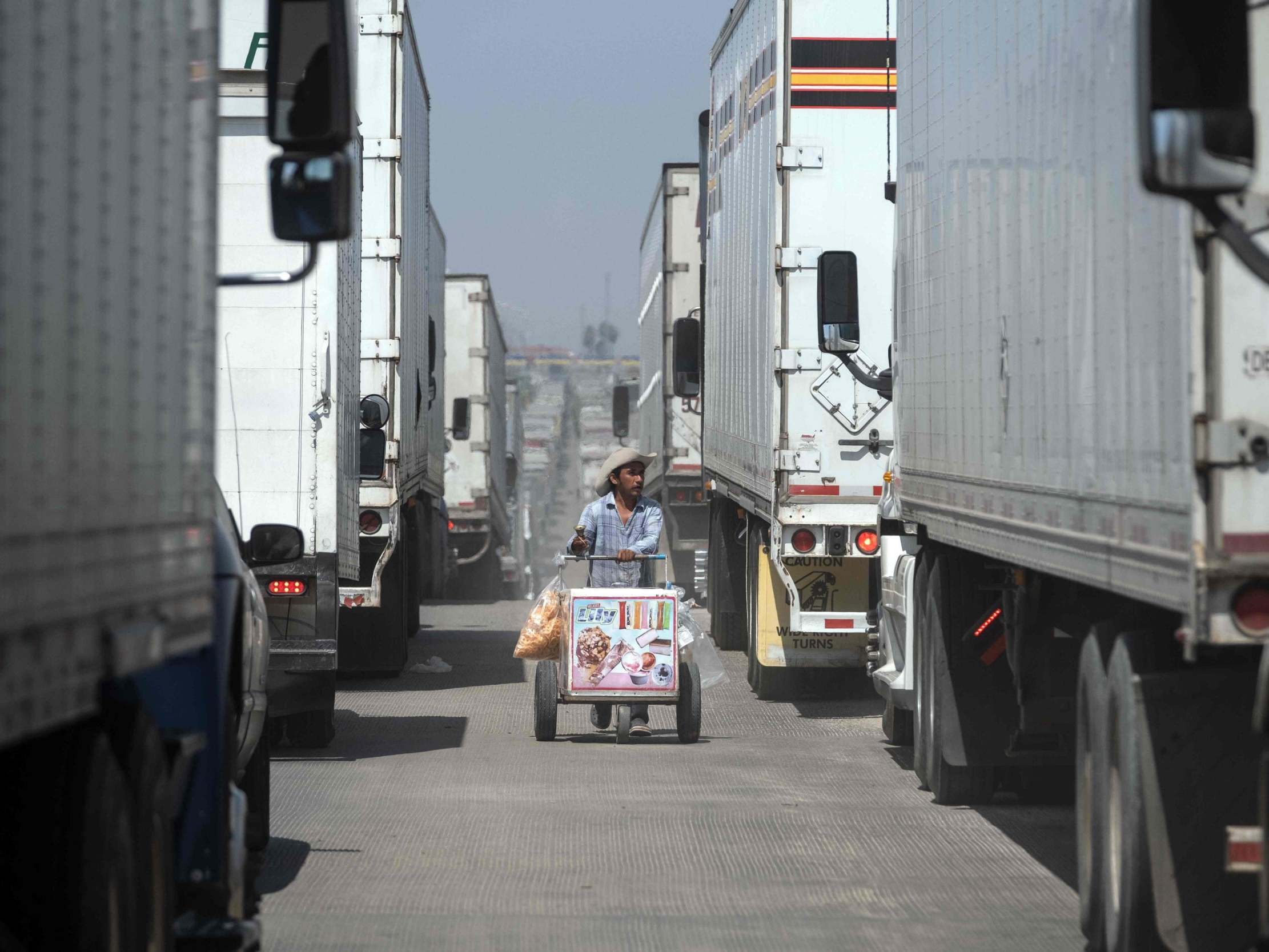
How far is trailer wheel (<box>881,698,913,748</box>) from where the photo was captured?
1294 cm

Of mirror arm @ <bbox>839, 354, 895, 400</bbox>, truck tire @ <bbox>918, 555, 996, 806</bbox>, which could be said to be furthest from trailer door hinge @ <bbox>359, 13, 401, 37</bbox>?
truck tire @ <bbox>918, 555, 996, 806</bbox>

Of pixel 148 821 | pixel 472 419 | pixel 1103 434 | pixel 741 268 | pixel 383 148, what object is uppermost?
pixel 383 148

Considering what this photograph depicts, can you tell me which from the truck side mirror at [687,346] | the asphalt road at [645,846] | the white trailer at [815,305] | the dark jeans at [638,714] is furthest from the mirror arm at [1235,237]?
the truck side mirror at [687,346]

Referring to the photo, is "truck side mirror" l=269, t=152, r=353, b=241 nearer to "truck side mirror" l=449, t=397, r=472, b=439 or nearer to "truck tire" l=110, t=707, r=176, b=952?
"truck tire" l=110, t=707, r=176, b=952

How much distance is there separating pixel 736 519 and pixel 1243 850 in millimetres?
13859

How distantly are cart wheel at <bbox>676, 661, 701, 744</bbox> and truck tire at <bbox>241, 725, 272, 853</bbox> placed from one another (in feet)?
13.8

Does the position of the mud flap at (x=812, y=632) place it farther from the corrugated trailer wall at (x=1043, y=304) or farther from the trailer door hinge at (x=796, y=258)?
the corrugated trailer wall at (x=1043, y=304)

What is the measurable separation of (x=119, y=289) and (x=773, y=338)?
34.4ft

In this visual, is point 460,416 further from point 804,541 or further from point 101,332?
point 101,332

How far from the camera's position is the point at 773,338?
14.6m

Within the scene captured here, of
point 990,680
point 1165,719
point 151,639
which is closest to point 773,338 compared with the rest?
point 990,680

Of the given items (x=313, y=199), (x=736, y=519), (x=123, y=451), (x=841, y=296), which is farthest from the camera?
(x=736, y=519)

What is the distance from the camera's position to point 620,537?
13.4 meters

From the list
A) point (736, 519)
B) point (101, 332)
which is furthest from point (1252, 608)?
point (736, 519)
